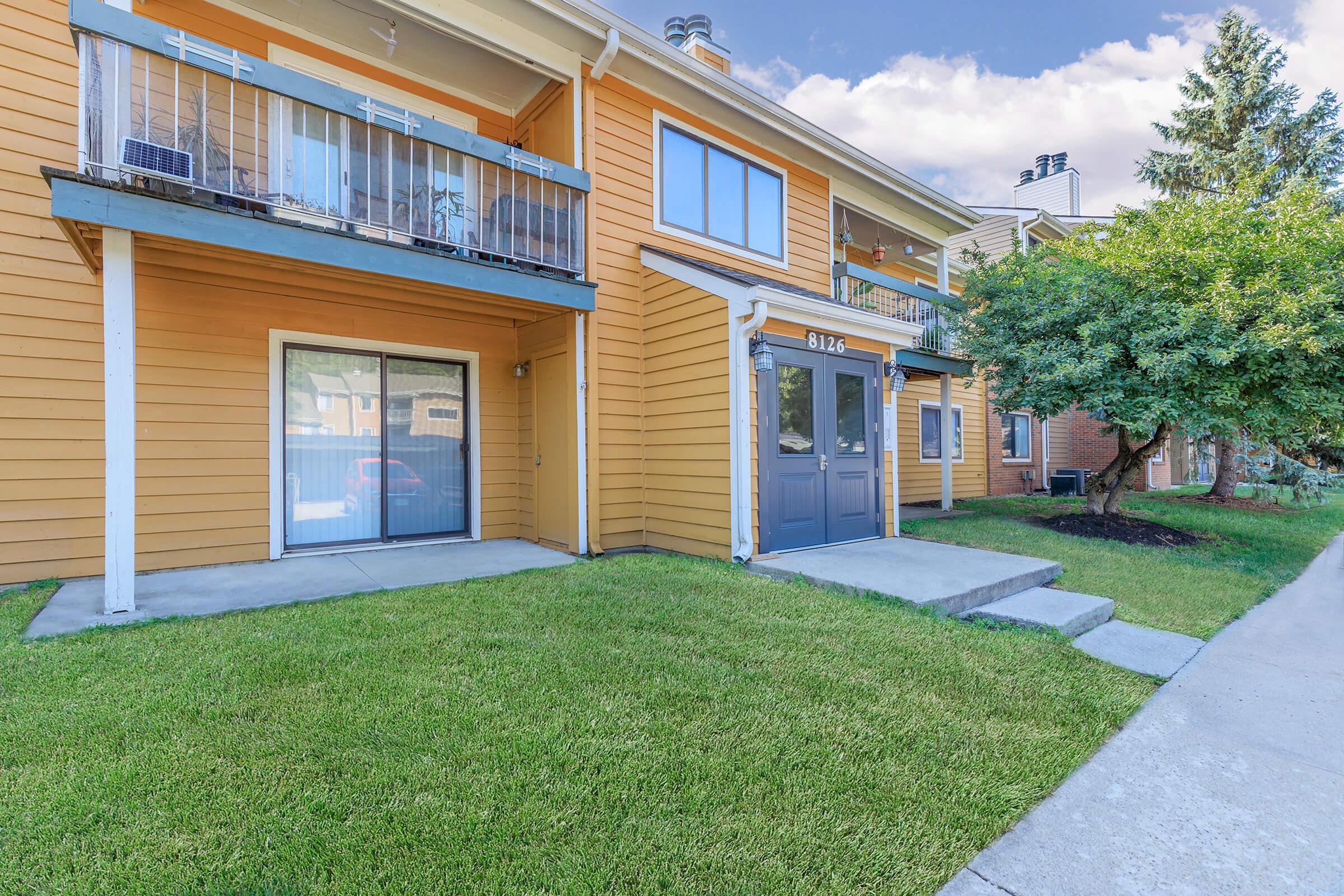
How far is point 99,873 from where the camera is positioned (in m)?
1.62

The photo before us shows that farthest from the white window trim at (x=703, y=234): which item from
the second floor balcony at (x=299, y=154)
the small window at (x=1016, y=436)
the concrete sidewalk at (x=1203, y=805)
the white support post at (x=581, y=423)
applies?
the small window at (x=1016, y=436)

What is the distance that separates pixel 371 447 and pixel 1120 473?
10.3 metres

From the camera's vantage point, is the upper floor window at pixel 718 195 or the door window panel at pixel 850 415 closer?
the door window panel at pixel 850 415

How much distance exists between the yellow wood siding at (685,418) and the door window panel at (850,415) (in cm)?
153

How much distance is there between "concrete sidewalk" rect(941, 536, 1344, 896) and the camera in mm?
1816

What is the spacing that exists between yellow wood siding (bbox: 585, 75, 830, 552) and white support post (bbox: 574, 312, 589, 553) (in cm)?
8

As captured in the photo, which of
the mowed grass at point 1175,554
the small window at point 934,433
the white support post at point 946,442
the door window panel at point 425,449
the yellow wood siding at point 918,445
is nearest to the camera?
the mowed grass at point 1175,554

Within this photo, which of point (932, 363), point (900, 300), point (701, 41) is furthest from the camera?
point (900, 300)

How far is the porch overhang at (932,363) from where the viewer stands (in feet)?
31.7

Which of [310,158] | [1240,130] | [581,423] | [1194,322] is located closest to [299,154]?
[310,158]

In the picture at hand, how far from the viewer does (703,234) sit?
7.18m

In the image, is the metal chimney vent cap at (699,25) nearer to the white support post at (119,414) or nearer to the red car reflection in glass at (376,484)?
the red car reflection in glass at (376,484)

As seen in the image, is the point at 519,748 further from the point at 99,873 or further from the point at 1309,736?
the point at 1309,736

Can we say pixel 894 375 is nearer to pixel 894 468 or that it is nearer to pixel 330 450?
pixel 894 468
